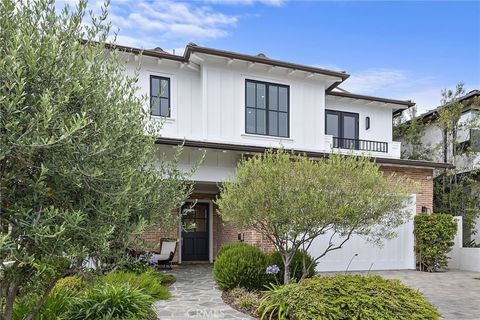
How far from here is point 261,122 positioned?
14719 millimetres

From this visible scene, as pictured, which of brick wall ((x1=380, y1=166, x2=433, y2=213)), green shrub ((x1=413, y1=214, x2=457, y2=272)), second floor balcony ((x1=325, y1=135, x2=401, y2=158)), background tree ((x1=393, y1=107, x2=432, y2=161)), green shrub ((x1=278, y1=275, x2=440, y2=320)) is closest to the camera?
green shrub ((x1=278, y1=275, x2=440, y2=320))

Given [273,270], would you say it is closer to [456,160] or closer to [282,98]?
[282,98]

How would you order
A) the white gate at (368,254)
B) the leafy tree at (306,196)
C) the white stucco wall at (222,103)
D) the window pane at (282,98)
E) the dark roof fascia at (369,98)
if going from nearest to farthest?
1. the leafy tree at (306,196)
2. the white gate at (368,254)
3. the white stucco wall at (222,103)
4. the window pane at (282,98)
5. the dark roof fascia at (369,98)

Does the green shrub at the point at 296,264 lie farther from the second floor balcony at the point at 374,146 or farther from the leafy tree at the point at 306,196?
the second floor balcony at the point at 374,146

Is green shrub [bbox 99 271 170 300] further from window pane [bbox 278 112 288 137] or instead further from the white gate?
window pane [bbox 278 112 288 137]

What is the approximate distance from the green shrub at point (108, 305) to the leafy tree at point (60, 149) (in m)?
1.52

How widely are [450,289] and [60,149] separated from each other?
1101cm

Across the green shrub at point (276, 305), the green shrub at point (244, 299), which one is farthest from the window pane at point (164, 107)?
the green shrub at point (276, 305)

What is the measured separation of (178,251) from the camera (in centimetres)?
1628

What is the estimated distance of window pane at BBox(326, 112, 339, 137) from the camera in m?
17.2

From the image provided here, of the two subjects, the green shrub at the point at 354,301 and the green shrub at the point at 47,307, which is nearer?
the green shrub at the point at 47,307

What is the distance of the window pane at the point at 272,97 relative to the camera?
14.9m

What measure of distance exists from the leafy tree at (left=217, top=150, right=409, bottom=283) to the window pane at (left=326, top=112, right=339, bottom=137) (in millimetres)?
9206

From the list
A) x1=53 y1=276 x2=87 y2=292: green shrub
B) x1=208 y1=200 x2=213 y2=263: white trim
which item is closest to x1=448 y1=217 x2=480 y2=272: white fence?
x1=208 y1=200 x2=213 y2=263: white trim
